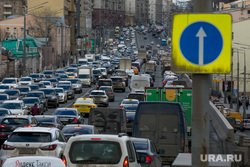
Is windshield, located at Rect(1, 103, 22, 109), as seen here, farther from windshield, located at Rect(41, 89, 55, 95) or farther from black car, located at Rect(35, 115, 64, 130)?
windshield, located at Rect(41, 89, 55, 95)

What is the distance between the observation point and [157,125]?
2084 centimetres

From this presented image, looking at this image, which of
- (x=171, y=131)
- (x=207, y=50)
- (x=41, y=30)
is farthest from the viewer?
(x=41, y=30)

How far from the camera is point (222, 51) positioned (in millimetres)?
7215

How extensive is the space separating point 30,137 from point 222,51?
10917 mm

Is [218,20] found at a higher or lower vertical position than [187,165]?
higher

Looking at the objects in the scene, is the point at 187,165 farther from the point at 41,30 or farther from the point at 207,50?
the point at 41,30

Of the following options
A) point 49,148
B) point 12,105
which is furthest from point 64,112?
point 49,148

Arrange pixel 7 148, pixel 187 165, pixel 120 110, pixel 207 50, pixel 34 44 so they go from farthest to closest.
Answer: pixel 34 44 → pixel 120 110 → pixel 7 148 → pixel 187 165 → pixel 207 50

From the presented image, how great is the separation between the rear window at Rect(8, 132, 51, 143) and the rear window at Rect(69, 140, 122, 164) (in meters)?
5.60

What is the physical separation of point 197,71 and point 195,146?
2.68 feet

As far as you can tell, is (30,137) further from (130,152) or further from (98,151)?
(98,151)

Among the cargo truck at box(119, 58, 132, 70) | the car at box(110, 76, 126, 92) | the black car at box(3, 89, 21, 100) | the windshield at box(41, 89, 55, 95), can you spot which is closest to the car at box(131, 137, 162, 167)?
the black car at box(3, 89, 21, 100)

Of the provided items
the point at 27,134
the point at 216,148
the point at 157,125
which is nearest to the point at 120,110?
the point at 216,148

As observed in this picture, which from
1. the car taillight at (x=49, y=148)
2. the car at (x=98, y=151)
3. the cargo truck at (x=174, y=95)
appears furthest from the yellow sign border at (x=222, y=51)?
the cargo truck at (x=174, y=95)
